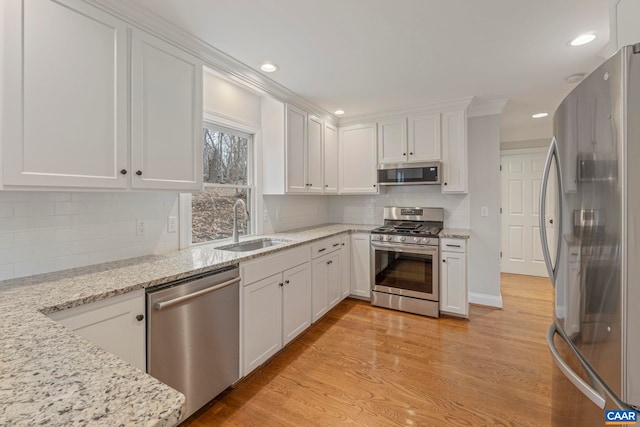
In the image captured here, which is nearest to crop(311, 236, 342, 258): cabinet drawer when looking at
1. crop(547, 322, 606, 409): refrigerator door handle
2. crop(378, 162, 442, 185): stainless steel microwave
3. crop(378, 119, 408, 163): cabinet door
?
crop(378, 162, 442, 185): stainless steel microwave

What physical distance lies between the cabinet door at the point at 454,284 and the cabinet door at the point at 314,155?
165 centimetres

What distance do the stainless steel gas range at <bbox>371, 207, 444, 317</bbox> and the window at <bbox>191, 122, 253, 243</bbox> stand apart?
1.57 m

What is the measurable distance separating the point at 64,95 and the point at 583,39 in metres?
3.18

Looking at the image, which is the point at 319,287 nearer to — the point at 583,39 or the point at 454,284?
the point at 454,284

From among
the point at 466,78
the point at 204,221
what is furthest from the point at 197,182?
the point at 466,78

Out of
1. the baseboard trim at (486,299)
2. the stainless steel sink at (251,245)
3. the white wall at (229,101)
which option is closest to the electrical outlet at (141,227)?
the stainless steel sink at (251,245)

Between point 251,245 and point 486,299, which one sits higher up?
point 251,245

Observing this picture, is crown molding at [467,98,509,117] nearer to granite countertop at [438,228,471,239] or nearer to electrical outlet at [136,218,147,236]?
granite countertop at [438,228,471,239]

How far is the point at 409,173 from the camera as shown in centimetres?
360

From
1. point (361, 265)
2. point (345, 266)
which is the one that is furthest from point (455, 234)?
point (345, 266)

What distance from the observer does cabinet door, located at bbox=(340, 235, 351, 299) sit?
3.54 m

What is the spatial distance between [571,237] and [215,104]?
8.56 ft

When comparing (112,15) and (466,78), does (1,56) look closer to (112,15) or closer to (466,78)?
(112,15)

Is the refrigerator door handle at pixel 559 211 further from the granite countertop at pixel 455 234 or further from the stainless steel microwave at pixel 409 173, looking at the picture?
the stainless steel microwave at pixel 409 173
